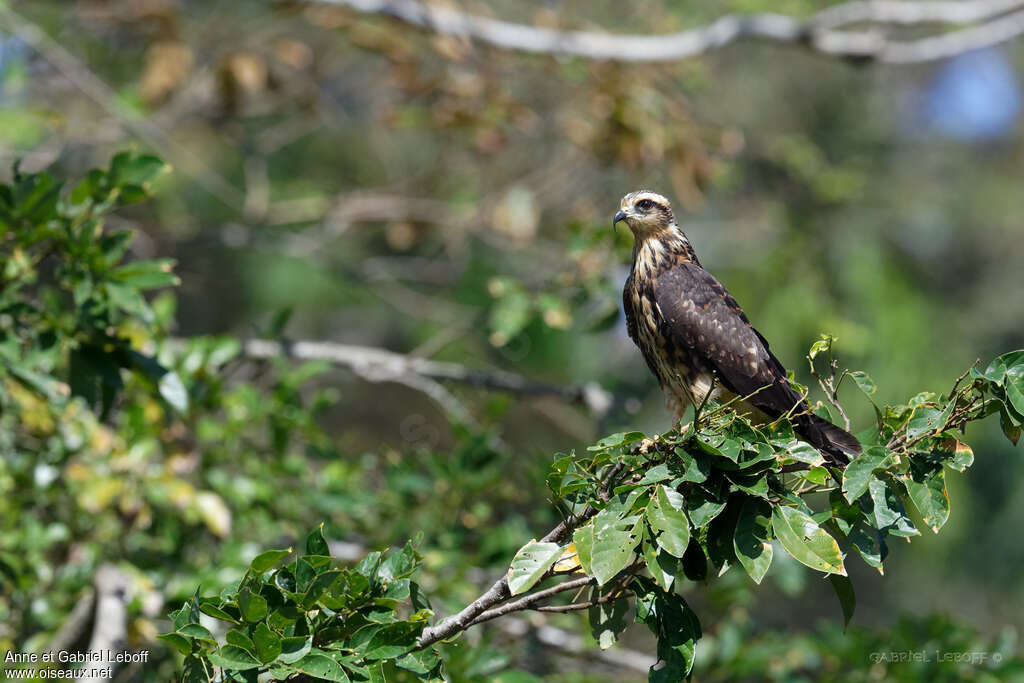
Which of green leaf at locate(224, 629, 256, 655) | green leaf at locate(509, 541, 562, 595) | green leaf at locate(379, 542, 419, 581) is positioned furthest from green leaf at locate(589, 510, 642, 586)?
green leaf at locate(224, 629, 256, 655)

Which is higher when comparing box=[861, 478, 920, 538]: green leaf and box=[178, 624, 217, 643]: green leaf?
box=[861, 478, 920, 538]: green leaf

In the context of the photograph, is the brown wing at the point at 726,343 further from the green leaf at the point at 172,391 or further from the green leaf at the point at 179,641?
the green leaf at the point at 179,641

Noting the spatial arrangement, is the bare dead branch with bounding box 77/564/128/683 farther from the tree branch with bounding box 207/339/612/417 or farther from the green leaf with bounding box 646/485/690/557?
the green leaf with bounding box 646/485/690/557

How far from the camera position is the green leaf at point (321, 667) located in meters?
1.65

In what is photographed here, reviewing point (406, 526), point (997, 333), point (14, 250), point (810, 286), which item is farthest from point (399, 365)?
point (997, 333)

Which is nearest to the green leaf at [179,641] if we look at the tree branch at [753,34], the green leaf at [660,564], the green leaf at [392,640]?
the green leaf at [392,640]

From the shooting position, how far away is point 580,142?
16.8 feet

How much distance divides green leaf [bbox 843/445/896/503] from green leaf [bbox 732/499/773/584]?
150 mm

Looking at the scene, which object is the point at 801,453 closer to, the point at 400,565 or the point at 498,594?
the point at 498,594

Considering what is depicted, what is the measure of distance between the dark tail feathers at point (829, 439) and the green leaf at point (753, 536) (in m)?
→ 0.62

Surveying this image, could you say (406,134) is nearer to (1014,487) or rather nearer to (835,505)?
(835,505)

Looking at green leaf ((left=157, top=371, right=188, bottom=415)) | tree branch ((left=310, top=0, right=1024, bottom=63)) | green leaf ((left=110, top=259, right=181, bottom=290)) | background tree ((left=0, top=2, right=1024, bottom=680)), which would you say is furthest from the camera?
tree branch ((left=310, top=0, right=1024, bottom=63))

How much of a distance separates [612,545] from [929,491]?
60cm

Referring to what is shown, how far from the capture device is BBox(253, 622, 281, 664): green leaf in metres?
1.70
